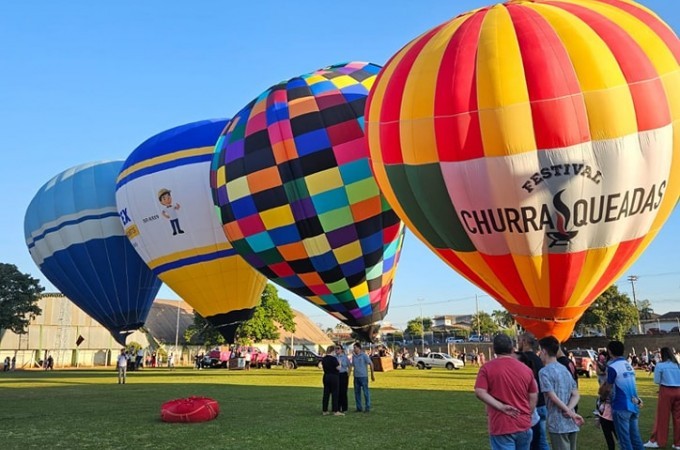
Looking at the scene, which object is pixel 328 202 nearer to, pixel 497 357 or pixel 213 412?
pixel 213 412

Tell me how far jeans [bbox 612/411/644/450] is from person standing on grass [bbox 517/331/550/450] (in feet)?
2.63

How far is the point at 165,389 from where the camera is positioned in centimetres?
1706

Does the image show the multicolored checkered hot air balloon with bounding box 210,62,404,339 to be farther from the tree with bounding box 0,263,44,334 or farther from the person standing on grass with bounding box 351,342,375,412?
the tree with bounding box 0,263,44,334

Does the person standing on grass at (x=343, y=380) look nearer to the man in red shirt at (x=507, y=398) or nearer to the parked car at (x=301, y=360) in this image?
the man in red shirt at (x=507, y=398)

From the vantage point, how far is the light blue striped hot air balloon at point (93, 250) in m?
25.6

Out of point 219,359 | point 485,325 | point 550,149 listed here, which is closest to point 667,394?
point 550,149

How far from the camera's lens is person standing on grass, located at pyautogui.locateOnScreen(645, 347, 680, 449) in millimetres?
7199

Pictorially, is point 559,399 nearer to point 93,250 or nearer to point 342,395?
point 342,395

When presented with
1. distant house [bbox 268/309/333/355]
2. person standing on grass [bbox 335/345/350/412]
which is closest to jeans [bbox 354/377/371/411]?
person standing on grass [bbox 335/345/350/412]

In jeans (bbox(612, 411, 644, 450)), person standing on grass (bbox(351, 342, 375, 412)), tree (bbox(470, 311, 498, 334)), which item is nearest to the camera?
jeans (bbox(612, 411, 644, 450))

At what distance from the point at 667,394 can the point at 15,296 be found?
42985 millimetres

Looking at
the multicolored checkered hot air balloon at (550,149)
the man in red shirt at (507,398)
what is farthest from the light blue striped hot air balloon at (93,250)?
the man in red shirt at (507,398)

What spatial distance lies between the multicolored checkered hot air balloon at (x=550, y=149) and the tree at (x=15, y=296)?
3926 cm

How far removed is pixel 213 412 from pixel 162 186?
1246cm
